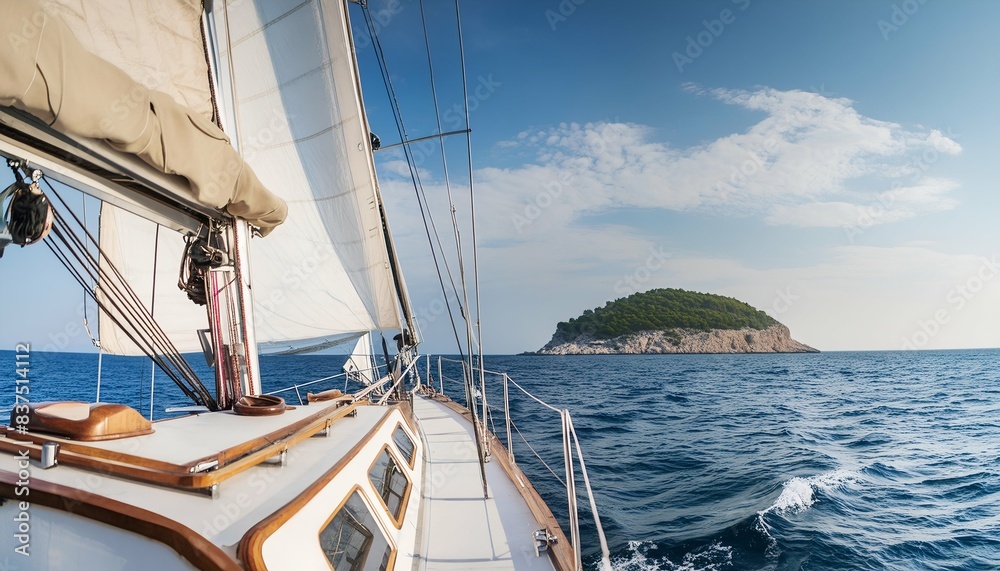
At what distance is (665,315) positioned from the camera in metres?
112

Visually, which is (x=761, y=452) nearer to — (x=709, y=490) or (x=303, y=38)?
(x=709, y=490)

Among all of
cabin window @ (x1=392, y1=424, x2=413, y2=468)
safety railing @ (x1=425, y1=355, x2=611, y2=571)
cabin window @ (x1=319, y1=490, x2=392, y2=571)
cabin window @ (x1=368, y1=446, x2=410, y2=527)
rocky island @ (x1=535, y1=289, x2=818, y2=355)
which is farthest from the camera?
rocky island @ (x1=535, y1=289, x2=818, y2=355)

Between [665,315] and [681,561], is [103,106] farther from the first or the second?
[665,315]

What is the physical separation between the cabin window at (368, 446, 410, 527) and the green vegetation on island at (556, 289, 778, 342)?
112m

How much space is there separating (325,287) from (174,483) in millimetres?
6745

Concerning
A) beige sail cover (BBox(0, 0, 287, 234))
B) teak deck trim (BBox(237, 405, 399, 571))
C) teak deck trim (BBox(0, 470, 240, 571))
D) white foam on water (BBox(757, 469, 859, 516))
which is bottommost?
white foam on water (BBox(757, 469, 859, 516))

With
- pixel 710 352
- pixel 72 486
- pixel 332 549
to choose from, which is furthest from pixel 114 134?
pixel 710 352

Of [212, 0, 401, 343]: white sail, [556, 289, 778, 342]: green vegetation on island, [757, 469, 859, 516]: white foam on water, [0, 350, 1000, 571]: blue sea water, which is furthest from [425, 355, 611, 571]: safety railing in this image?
[556, 289, 778, 342]: green vegetation on island

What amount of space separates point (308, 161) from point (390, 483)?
5.45m

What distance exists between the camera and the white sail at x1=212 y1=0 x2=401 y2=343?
20.6 feet

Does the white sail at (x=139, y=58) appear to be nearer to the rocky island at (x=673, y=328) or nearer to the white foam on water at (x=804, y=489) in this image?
the white foam on water at (x=804, y=489)

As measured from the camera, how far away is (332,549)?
216 cm

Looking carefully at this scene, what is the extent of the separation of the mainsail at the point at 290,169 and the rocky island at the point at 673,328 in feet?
345

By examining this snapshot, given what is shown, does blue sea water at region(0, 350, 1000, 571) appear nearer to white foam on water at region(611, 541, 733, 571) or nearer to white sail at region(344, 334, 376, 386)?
white foam on water at region(611, 541, 733, 571)
